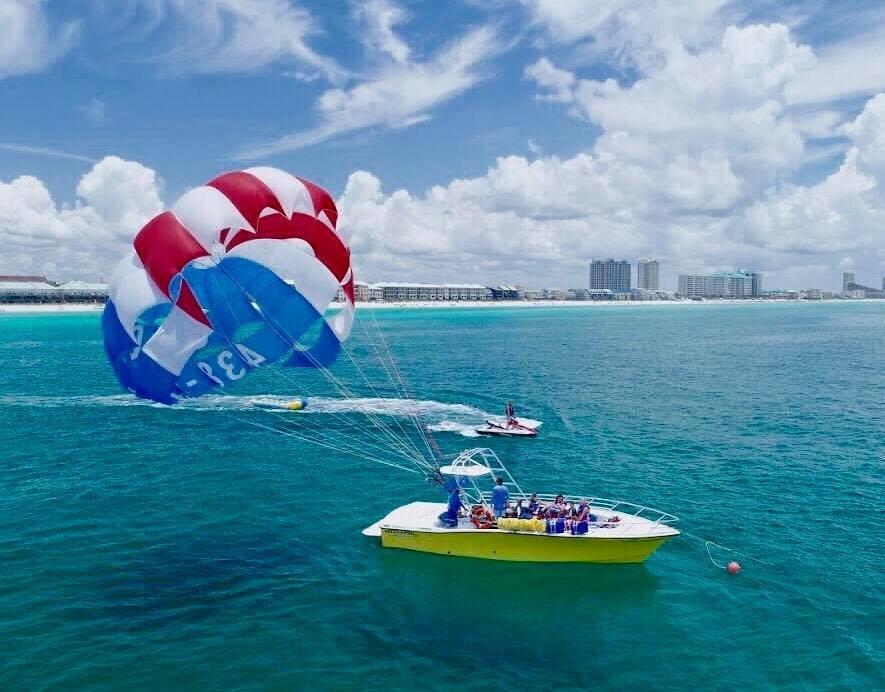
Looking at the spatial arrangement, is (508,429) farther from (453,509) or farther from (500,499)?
(453,509)

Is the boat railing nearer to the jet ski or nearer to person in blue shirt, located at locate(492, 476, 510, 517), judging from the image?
person in blue shirt, located at locate(492, 476, 510, 517)

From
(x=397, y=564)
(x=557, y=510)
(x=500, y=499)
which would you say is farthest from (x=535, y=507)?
(x=397, y=564)

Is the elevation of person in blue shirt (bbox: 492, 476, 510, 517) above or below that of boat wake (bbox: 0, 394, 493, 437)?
above

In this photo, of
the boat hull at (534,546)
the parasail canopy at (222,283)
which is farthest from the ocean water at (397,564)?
the parasail canopy at (222,283)

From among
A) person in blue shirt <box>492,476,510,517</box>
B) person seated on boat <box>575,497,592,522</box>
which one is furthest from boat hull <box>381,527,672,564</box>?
person in blue shirt <box>492,476,510,517</box>

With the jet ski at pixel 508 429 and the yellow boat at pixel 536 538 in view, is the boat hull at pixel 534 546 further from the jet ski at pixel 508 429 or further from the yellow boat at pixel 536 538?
the jet ski at pixel 508 429

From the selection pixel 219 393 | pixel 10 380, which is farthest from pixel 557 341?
pixel 10 380

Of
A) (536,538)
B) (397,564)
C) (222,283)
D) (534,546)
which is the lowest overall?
(397,564)
